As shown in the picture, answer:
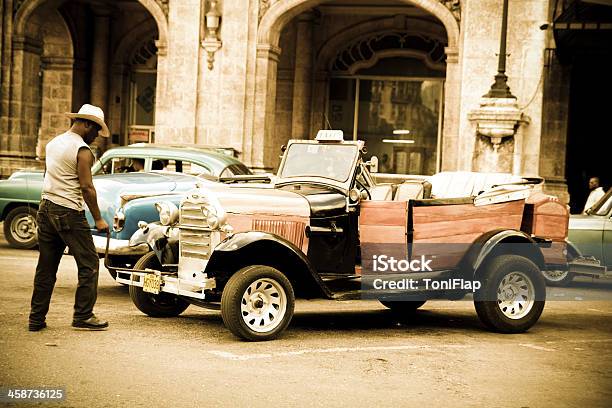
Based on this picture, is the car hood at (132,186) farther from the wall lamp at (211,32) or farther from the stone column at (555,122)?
the stone column at (555,122)

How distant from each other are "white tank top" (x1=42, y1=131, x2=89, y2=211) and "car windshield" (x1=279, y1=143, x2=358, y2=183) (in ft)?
8.00

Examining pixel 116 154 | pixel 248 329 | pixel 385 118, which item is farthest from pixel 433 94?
pixel 248 329

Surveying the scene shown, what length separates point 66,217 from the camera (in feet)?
27.2

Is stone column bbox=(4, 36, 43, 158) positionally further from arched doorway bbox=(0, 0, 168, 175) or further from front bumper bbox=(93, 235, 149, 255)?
front bumper bbox=(93, 235, 149, 255)

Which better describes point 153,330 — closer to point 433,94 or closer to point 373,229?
point 373,229

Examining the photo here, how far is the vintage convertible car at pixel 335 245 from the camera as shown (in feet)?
28.1

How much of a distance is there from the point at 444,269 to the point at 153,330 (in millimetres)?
2899

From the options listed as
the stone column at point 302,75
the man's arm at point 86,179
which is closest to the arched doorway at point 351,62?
the stone column at point 302,75

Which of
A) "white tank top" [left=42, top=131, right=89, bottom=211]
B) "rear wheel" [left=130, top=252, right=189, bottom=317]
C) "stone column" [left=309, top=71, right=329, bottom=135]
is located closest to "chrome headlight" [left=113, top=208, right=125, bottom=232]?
"rear wheel" [left=130, top=252, right=189, bottom=317]

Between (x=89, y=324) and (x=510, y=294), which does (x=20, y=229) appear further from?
(x=510, y=294)

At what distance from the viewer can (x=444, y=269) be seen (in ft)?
31.6

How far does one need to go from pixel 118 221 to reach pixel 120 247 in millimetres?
516

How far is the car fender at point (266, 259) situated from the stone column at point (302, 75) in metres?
17.1

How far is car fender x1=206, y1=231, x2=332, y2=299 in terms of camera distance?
842 cm
